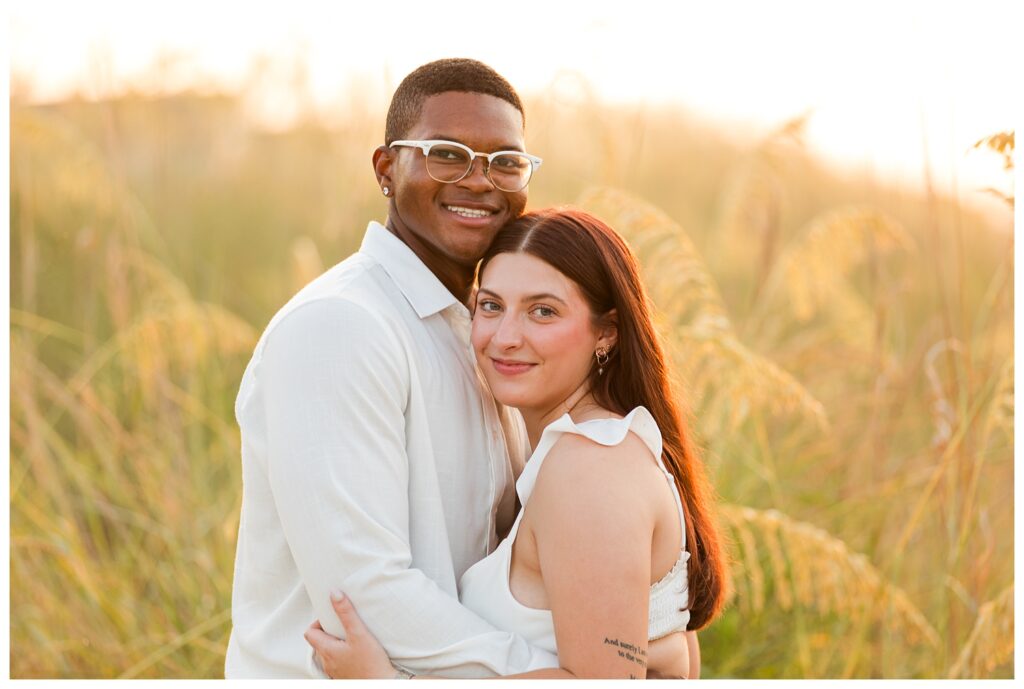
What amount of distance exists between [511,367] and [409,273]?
354 mm

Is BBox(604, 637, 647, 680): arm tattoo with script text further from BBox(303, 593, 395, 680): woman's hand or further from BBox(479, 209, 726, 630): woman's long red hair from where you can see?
BBox(303, 593, 395, 680): woman's hand

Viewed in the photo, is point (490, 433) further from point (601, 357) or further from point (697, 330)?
point (697, 330)

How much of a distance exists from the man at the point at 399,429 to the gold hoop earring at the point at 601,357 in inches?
11.3

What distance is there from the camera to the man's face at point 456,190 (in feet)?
8.86

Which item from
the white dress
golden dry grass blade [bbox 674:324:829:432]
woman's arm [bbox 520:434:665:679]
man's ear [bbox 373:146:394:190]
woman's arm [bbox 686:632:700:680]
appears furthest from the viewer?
golden dry grass blade [bbox 674:324:829:432]

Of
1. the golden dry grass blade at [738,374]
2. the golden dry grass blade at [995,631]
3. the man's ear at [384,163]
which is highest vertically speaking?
the man's ear at [384,163]

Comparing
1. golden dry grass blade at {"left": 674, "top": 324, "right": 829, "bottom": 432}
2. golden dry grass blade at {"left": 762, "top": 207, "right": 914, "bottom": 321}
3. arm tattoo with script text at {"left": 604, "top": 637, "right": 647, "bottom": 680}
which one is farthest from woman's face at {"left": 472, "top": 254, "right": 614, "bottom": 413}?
golden dry grass blade at {"left": 762, "top": 207, "right": 914, "bottom": 321}

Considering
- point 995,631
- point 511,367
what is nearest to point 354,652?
point 511,367

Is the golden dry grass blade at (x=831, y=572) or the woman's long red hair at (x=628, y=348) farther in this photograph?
the golden dry grass blade at (x=831, y=572)

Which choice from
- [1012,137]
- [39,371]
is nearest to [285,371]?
[1012,137]

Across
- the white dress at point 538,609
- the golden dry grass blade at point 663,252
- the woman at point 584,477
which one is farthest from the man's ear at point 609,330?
the golden dry grass blade at point 663,252

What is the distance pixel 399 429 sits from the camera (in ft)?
7.79

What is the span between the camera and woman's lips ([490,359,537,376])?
2.54 metres

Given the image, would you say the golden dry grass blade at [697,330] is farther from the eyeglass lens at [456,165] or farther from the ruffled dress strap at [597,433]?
the ruffled dress strap at [597,433]
